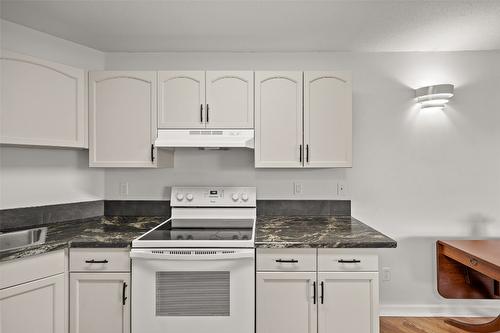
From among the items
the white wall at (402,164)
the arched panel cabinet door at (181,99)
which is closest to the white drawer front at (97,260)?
the white wall at (402,164)

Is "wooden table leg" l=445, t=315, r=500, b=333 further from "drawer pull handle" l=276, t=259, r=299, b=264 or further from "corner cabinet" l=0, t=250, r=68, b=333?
"corner cabinet" l=0, t=250, r=68, b=333

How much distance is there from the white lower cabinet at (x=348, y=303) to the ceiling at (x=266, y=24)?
1.71 meters

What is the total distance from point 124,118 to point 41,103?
536 mm

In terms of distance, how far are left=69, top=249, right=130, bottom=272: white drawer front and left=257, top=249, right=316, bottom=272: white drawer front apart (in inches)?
33.0

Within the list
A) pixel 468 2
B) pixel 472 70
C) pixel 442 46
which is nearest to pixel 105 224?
pixel 468 2

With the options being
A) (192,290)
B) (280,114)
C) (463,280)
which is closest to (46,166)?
(192,290)

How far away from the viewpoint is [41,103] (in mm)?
2029

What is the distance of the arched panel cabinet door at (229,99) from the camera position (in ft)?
7.57

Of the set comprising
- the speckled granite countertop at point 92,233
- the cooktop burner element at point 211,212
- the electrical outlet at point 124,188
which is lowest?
the speckled granite countertop at point 92,233

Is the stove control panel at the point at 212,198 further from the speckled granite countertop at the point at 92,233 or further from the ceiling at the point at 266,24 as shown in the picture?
the ceiling at the point at 266,24

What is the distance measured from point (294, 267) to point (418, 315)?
63.7 inches

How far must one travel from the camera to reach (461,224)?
266cm

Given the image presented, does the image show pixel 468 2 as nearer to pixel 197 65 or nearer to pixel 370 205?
pixel 370 205

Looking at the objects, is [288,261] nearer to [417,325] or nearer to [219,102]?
[219,102]
